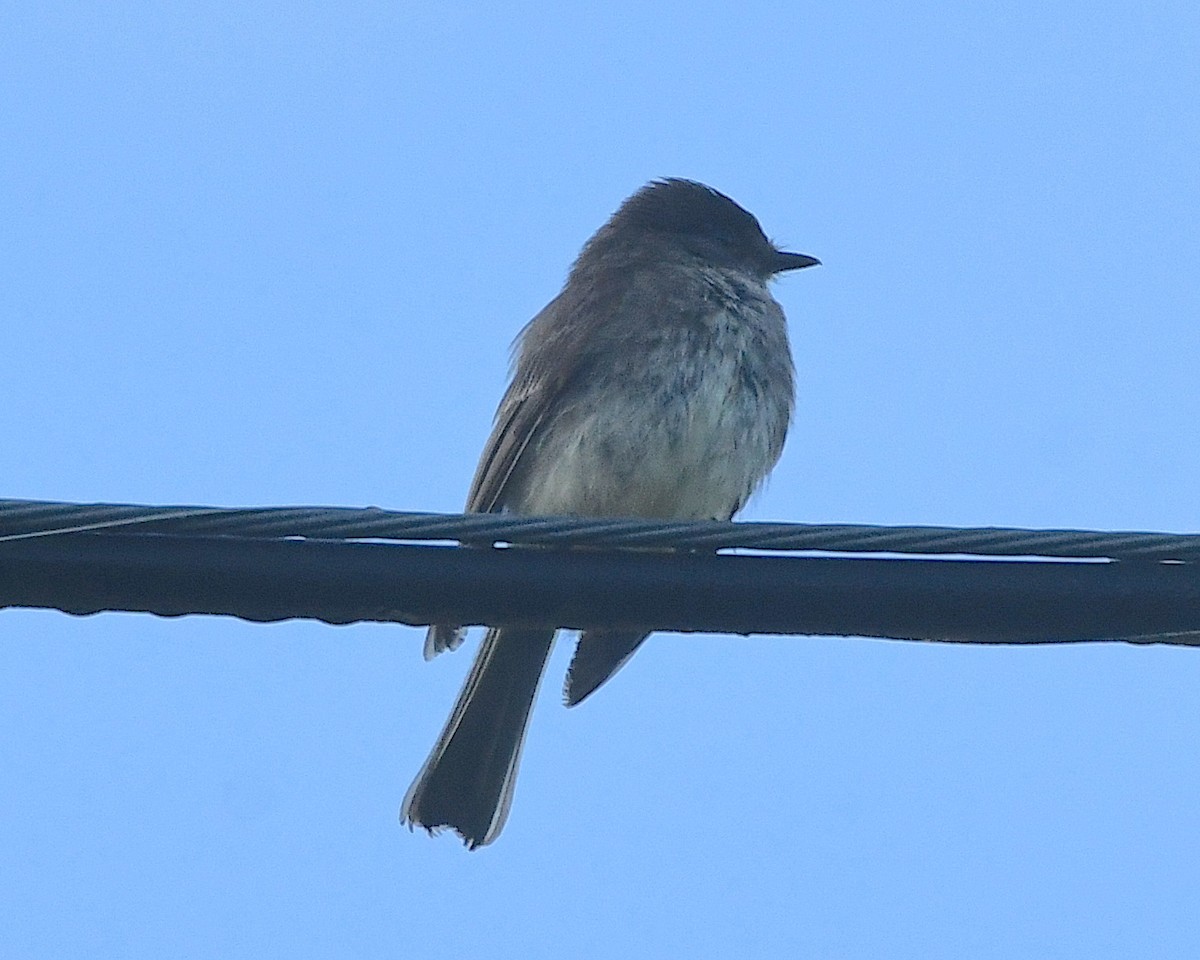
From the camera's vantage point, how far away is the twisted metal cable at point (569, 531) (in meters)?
3.88

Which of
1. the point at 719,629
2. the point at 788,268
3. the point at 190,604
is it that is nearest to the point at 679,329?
the point at 788,268

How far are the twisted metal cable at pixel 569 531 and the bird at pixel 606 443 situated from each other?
7.44 ft

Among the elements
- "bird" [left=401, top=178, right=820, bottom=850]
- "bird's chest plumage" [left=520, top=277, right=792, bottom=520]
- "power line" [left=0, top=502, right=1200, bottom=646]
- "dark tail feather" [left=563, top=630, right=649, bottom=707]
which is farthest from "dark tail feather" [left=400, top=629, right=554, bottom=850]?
"power line" [left=0, top=502, right=1200, bottom=646]

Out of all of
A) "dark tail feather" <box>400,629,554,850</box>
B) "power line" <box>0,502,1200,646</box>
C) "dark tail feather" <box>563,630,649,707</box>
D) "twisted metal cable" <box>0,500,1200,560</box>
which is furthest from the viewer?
"dark tail feather" <box>563,630,649,707</box>

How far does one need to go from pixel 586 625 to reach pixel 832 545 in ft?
2.09

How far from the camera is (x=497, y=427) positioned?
7.10m

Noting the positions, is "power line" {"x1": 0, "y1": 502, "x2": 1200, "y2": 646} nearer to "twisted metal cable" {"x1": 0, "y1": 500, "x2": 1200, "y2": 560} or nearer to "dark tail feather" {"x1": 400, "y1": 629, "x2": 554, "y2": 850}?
"twisted metal cable" {"x1": 0, "y1": 500, "x2": 1200, "y2": 560}

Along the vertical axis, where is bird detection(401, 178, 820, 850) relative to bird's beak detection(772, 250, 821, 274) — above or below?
below

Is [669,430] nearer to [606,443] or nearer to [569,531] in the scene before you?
[606,443]

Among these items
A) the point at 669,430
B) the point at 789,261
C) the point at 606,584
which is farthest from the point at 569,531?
the point at 789,261

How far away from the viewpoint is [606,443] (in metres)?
6.43

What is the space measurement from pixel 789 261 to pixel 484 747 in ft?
8.38

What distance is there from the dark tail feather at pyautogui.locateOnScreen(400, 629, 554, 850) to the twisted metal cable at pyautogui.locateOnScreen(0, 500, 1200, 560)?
2.03 m

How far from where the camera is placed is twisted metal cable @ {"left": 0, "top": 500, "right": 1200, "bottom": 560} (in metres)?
3.88
